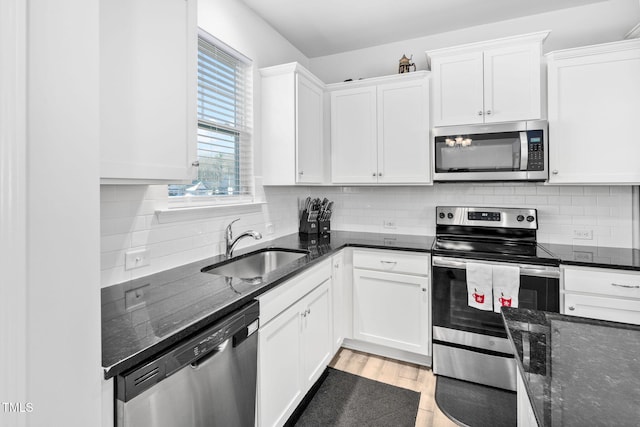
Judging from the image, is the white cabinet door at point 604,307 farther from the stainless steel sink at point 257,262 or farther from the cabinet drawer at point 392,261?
the stainless steel sink at point 257,262

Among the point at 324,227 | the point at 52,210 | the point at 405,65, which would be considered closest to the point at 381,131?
the point at 405,65

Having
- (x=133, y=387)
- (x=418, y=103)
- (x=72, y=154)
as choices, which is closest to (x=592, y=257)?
(x=418, y=103)

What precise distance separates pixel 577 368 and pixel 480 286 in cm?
158

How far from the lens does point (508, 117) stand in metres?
2.41


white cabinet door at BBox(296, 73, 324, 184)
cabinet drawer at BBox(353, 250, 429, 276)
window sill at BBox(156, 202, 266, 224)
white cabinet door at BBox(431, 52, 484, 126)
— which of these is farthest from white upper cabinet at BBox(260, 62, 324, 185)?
white cabinet door at BBox(431, 52, 484, 126)

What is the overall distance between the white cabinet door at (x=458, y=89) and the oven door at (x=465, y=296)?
3.71 ft

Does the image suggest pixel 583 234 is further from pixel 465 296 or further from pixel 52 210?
pixel 52 210

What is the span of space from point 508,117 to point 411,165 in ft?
2.55

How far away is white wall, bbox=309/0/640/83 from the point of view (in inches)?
96.5

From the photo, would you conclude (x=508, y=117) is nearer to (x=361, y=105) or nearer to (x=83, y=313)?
(x=361, y=105)

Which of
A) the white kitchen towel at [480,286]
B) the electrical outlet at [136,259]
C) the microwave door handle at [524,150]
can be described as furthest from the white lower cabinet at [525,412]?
the microwave door handle at [524,150]

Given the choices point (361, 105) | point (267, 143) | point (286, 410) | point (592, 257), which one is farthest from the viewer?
point (361, 105)

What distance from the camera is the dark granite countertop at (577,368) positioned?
1.90 ft

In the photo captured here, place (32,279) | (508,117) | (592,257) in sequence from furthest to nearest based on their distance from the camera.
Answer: (508,117) < (592,257) < (32,279)
